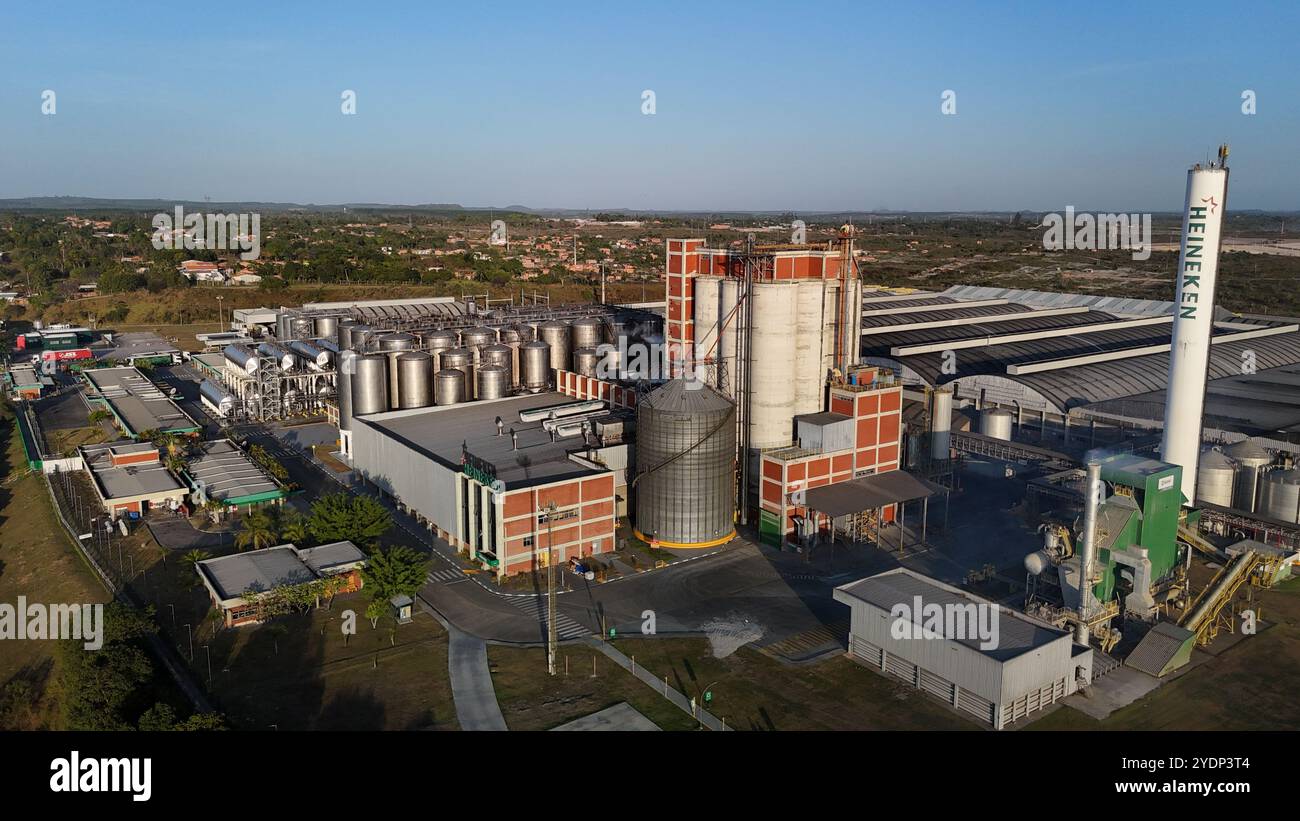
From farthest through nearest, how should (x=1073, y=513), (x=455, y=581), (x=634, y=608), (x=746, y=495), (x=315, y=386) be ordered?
(x=315, y=386) → (x=746, y=495) → (x=1073, y=513) → (x=455, y=581) → (x=634, y=608)

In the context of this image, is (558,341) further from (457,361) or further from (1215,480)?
(1215,480)

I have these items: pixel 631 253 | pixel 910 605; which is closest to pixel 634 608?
pixel 910 605

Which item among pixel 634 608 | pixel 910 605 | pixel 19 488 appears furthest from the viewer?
pixel 19 488

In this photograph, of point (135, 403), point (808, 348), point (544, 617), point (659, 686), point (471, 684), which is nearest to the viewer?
point (659, 686)

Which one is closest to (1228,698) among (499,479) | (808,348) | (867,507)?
(867,507)

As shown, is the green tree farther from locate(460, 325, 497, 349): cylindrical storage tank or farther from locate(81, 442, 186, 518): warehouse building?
locate(460, 325, 497, 349): cylindrical storage tank

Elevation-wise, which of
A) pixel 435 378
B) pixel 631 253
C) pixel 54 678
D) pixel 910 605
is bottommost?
pixel 54 678
